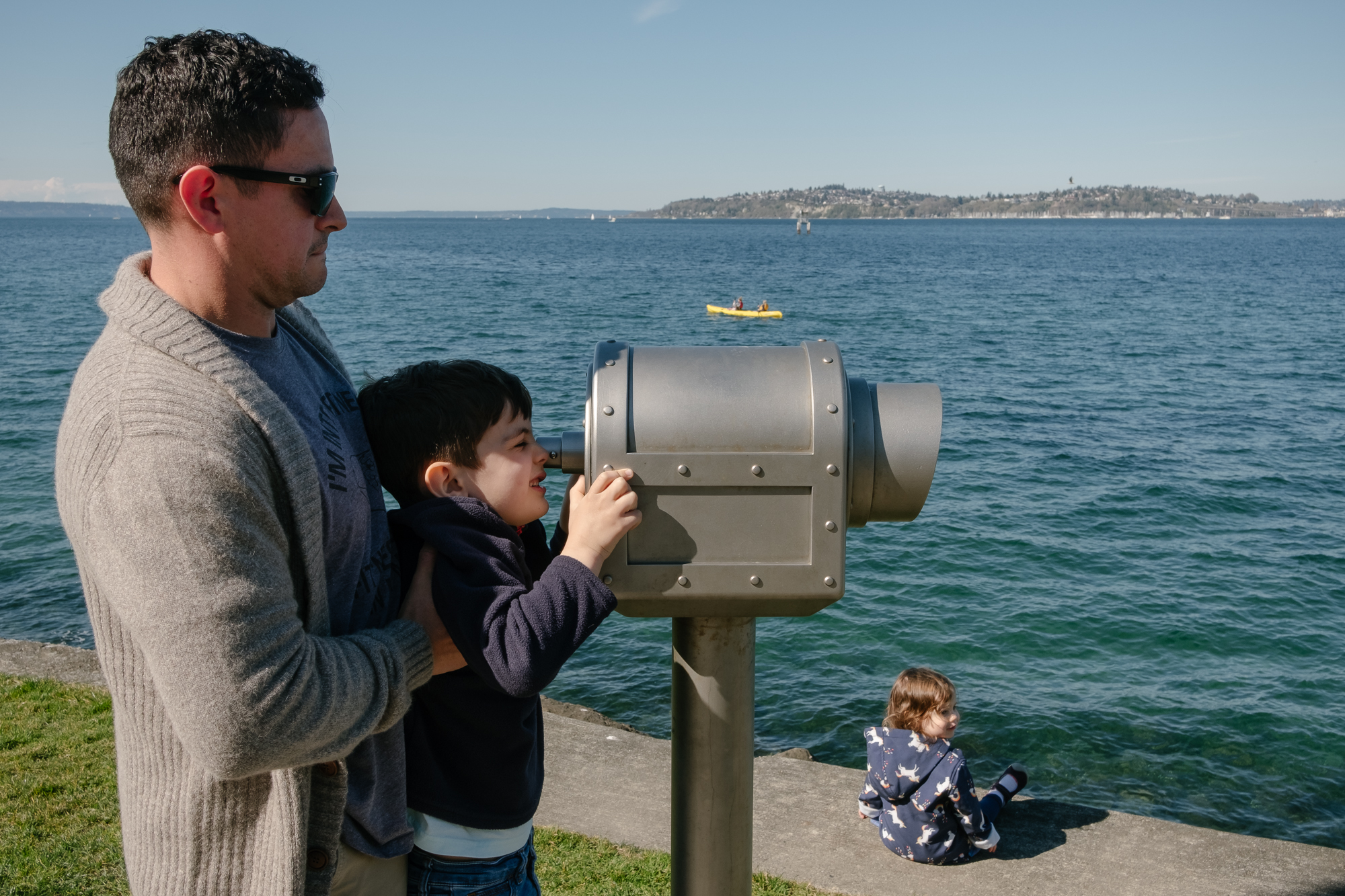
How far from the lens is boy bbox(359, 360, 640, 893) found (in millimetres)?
1627

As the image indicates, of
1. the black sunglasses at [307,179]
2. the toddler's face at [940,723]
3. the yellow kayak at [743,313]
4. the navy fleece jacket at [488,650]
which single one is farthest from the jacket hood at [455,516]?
the yellow kayak at [743,313]

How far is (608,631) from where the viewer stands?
10.3 metres

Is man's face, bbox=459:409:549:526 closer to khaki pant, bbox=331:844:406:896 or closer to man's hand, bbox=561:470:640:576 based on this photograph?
man's hand, bbox=561:470:640:576

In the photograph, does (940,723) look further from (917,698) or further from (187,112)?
(187,112)

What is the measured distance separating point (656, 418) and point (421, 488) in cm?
44

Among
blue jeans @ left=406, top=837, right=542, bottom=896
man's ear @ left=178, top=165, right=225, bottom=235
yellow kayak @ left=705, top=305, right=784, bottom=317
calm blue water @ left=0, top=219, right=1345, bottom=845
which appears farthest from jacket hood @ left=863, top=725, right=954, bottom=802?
yellow kayak @ left=705, top=305, right=784, bottom=317

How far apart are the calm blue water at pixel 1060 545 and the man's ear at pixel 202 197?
23.5 feet

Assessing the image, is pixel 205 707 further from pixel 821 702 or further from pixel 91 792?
pixel 821 702

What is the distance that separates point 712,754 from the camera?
1869 mm

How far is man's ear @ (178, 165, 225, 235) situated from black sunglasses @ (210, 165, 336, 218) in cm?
2

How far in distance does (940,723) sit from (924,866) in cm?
78

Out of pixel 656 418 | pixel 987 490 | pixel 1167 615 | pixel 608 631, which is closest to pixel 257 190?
pixel 656 418

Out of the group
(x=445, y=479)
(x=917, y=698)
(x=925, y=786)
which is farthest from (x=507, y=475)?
(x=917, y=698)

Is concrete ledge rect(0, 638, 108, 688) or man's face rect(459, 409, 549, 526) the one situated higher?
man's face rect(459, 409, 549, 526)
